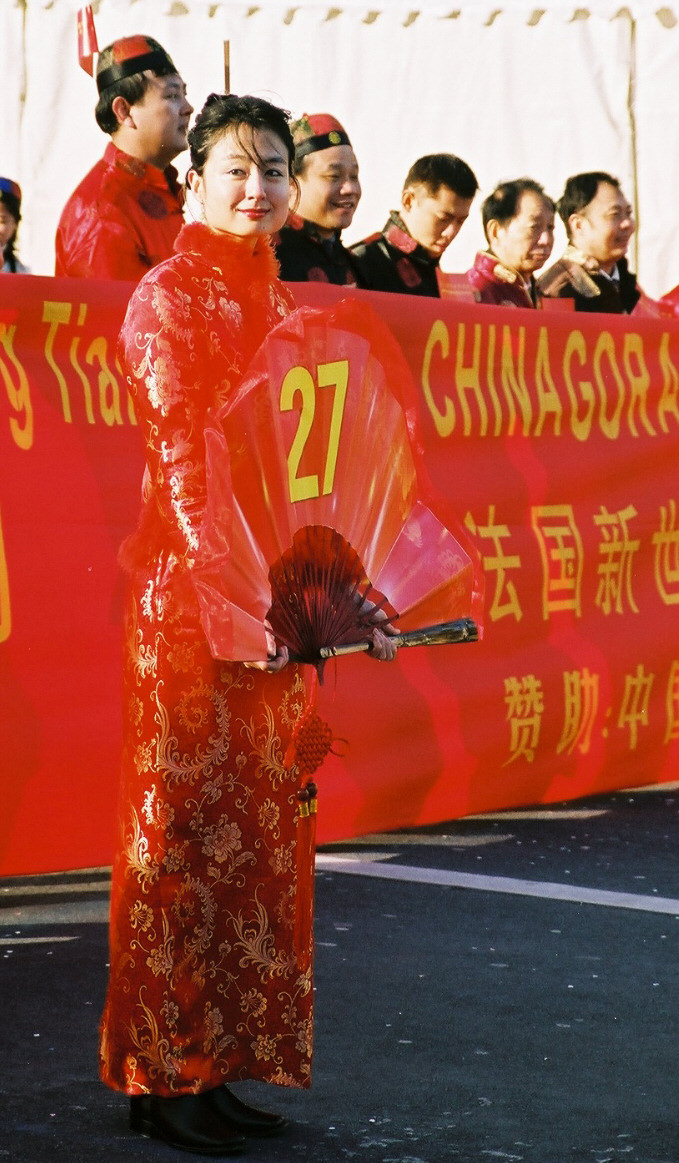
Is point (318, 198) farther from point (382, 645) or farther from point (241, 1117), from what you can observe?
point (241, 1117)

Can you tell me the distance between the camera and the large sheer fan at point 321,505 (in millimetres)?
3182

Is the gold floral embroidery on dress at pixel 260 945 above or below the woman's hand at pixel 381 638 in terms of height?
below

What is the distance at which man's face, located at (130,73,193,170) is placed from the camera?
5.71m

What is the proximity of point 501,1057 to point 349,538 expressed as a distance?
115cm

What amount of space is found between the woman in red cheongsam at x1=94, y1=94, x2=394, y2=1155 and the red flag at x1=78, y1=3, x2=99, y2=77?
10.6 feet

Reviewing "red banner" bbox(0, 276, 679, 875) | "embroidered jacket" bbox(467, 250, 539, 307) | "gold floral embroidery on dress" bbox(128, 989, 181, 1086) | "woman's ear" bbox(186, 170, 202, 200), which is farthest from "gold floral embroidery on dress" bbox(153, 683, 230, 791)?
"embroidered jacket" bbox(467, 250, 539, 307)

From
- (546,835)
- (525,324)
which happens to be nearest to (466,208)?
(525,324)

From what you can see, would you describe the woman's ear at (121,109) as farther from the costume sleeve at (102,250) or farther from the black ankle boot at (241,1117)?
the black ankle boot at (241,1117)

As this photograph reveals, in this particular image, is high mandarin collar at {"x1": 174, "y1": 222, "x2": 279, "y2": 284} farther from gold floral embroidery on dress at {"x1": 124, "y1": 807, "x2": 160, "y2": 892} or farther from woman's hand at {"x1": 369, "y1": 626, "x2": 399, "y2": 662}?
gold floral embroidery on dress at {"x1": 124, "y1": 807, "x2": 160, "y2": 892}

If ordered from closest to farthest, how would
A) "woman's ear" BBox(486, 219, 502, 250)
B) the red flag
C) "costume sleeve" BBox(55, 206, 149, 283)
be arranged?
"costume sleeve" BBox(55, 206, 149, 283)
the red flag
"woman's ear" BBox(486, 219, 502, 250)

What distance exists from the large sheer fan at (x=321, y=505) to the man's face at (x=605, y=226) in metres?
4.31

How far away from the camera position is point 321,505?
3381 millimetres

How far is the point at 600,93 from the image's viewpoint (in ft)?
34.8

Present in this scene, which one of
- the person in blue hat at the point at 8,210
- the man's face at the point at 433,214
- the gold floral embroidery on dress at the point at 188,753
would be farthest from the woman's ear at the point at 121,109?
the gold floral embroidery on dress at the point at 188,753
